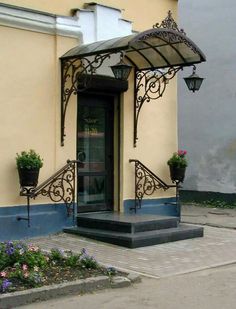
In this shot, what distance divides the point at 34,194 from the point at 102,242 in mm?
1424

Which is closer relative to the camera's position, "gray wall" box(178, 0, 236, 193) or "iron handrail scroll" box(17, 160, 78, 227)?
"iron handrail scroll" box(17, 160, 78, 227)

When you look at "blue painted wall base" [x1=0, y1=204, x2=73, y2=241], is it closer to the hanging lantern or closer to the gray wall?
the hanging lantern

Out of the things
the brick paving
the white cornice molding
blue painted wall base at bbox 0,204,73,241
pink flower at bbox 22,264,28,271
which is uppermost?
the white cornice molding

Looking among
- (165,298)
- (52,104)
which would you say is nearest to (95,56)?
(52,104)

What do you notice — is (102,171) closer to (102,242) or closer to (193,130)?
(102,242)

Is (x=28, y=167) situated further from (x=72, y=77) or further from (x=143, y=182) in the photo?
(x=143, y=182)

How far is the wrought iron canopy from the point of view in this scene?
381 inches

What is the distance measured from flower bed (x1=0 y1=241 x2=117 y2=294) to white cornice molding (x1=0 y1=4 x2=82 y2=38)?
4113 millimetres

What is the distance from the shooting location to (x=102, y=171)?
1145 centimetres

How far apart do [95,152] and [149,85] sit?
185 centimetres

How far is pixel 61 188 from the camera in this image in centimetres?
1025

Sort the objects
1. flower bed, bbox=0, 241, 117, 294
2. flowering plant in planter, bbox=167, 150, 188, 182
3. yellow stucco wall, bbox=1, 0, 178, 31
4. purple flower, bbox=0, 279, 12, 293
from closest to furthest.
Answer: purple flower, bbox=0, 279, 12, 293 < flower bed, bbox=0, 241, 117, 294 < yellow stucco wall, bbox=1, 0, 178, 31 < flowering plant in planter, bbox=167, 150, 188, 182

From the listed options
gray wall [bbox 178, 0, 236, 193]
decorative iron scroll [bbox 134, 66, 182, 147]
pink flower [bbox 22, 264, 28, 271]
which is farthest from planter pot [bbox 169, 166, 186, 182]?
pink flower [bbox 22, 264, 28, 271]

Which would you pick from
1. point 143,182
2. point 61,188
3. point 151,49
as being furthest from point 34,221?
point 151,49
